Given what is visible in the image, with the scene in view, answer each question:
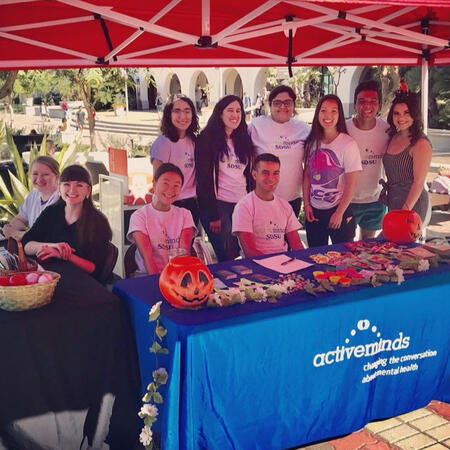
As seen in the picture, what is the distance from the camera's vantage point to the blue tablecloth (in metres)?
2.50

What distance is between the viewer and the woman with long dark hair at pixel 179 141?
4746mm

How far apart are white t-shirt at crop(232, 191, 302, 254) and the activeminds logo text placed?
133 cm

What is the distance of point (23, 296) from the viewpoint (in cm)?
256

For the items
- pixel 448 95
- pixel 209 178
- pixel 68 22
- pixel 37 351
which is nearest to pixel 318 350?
pixel 37 351

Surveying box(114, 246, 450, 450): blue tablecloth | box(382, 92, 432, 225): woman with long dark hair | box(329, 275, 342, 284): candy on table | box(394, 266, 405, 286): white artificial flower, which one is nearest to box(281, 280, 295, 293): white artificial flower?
box(114, 246, 450, 450): blue tablecloth

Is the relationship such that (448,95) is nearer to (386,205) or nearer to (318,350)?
(386,205)

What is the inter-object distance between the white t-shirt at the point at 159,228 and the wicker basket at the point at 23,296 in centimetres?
134

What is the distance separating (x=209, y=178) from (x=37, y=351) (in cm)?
247

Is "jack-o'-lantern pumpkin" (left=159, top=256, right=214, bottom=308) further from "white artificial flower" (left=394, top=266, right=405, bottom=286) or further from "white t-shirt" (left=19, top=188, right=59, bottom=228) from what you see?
"white t-shirt" (left=19, top=188, right=59, bottom=228)

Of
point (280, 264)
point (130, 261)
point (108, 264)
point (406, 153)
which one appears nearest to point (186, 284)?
point (280, 264)

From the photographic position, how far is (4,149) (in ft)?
44.8

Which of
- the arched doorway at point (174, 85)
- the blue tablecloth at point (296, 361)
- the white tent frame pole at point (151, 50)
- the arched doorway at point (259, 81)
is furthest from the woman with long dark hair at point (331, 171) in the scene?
the arched doorway at point (174, 85)

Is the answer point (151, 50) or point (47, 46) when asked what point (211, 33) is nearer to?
point (151, 50)

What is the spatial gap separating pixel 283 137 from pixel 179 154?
2.74 ft
